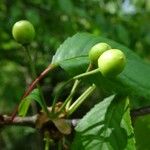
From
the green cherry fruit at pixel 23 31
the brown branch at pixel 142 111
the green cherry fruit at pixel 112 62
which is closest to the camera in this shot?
the green cherry fruit at pixel 112 62

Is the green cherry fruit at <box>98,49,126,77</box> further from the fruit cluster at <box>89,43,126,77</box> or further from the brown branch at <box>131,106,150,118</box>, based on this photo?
the brown branch at <box>131,106,150,118</box>

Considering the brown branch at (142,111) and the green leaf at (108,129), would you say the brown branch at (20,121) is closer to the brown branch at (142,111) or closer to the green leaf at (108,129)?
the green leaf at (108,129)

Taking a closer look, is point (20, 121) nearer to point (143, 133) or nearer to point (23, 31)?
point (23, 31)

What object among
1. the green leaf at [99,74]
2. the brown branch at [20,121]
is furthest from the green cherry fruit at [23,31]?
the brown branch at [20,121]

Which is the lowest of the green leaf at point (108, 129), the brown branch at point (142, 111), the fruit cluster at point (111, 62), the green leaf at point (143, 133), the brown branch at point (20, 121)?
the green leaf at point (143, 133)

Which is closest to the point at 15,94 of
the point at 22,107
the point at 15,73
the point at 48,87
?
the point at 48,87

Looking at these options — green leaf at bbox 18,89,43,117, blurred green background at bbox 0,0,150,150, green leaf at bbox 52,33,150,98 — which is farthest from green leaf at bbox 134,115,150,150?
blurred green background at bbox 0,0,150,150

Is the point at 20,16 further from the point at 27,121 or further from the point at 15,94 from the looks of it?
the point at 27,121
